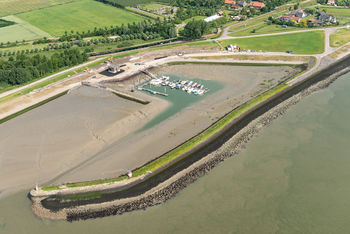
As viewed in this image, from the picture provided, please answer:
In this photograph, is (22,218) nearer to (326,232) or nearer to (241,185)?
(241,185)

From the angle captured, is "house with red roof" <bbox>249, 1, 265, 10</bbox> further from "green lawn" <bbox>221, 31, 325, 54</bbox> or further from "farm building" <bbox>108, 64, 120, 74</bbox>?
"farm building" <bbox>108, 64, 120, 74</bbox>

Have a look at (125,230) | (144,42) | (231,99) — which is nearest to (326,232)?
(125,230)

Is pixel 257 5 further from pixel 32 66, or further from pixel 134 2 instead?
pixel 32 66

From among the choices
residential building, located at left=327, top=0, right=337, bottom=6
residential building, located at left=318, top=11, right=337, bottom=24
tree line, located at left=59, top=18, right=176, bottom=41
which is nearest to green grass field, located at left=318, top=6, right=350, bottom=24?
residential building, located at left=318, top=11, right=337, bottom=24

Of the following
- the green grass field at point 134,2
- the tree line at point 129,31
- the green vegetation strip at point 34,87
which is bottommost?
the green vegetation strip at point 34,87

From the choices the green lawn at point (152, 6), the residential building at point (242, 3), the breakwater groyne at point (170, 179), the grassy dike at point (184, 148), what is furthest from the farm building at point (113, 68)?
the residential building at point (242, 3)

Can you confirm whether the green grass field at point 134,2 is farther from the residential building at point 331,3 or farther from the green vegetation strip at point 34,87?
the green vegetation strip at point 34,87
